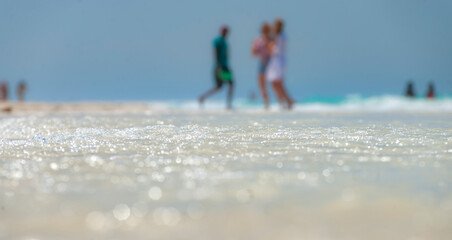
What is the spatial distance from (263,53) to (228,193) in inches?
279

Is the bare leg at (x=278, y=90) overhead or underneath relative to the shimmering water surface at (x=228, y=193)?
overhead

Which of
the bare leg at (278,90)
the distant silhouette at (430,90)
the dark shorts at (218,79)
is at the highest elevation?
the dark shorts at (218,79)

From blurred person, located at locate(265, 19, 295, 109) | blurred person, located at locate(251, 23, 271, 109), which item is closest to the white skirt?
blurred person, located at locate(265, 19, 295, 109)

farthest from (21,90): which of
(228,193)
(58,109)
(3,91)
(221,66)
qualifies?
(228,193)

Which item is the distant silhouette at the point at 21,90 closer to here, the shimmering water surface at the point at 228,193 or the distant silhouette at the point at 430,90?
the distant silhouette at the point at 430,90

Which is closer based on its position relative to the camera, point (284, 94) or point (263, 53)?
point (284, 94)

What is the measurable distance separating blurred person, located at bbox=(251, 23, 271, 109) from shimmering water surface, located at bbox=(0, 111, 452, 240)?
6300 mm

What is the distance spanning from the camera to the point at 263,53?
26.1ft

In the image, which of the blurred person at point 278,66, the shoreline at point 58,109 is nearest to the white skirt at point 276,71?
the blurred person at point 278,66

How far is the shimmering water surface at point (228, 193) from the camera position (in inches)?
31.0

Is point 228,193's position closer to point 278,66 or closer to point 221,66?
point 278,66

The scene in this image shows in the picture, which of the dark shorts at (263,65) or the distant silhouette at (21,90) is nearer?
the dark shorts at (263,65)

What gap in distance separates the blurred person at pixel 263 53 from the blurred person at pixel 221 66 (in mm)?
458

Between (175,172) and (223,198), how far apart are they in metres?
0.31
